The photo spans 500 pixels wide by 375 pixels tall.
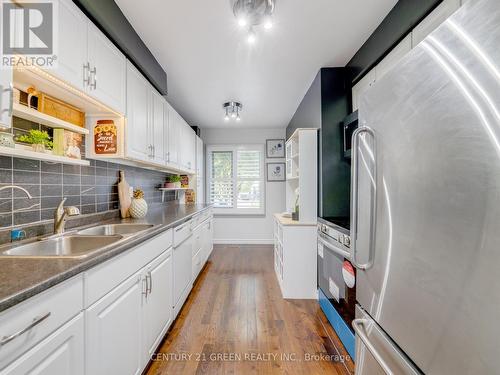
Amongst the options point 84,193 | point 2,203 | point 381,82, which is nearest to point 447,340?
point 381,82

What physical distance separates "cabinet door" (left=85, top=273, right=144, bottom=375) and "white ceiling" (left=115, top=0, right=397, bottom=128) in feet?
5.99

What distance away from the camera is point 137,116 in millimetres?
1999

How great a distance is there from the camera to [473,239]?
0.55 meters

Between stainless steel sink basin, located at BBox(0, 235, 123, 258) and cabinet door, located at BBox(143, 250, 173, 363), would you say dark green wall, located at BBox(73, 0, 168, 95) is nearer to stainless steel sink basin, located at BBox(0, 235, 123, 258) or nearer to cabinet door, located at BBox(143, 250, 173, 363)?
stainless steel sink basin, located at BBox(0, 235, 123, 258)

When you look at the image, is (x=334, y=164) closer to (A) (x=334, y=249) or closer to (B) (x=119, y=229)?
(A) (x=334, y=249)

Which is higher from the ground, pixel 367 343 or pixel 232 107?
pixel 232 107

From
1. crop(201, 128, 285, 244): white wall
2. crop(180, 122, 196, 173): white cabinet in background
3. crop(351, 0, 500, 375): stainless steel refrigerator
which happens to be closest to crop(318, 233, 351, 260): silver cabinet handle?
crop(351, 0, 500, 375): stainless steel refrigerator

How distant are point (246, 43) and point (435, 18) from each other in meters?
1.31

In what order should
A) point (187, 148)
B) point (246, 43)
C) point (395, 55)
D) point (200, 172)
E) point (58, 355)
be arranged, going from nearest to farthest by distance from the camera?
point (58, 355) → point (395, 55) → point (246, 43) → point (187, 148) → point (200, 172)

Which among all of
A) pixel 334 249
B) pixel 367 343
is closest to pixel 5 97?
pixel 367 343

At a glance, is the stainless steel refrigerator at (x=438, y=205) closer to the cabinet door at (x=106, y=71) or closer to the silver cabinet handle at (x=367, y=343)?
the silver cabinet handle at (x=367, y=343)

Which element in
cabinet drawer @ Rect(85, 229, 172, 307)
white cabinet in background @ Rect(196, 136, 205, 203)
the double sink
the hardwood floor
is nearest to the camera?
cabinet drawer @ Rect(85, 229, 172, 307)

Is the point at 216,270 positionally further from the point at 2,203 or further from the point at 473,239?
the point at 473,239

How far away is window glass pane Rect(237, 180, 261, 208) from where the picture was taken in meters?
4.81
